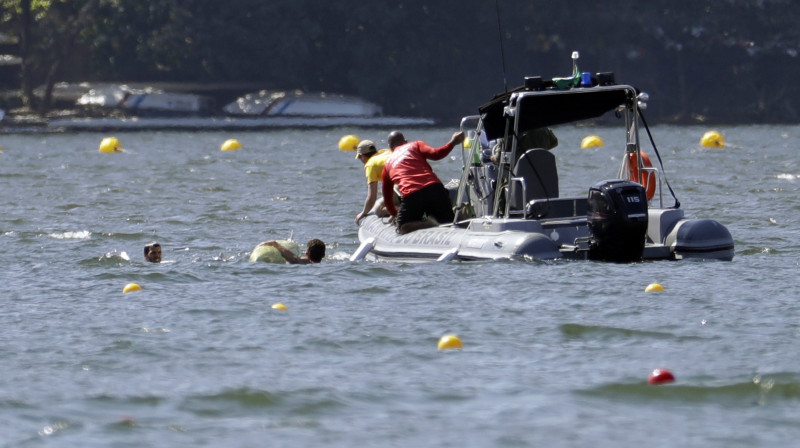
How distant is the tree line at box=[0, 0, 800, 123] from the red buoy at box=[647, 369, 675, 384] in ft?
190

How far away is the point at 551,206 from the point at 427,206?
151cm

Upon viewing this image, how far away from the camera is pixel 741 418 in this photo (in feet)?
31.1

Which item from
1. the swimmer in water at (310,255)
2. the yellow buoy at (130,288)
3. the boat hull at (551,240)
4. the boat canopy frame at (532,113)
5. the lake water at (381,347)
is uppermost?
the boat canopy frame at (532,113)

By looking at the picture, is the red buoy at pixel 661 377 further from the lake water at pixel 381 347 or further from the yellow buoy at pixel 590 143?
the yellow buoy at pixel 590 143

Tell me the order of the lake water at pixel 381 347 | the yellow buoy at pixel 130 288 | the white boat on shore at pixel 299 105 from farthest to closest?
the white boat on shore at pixel 299 105
the yellow buoy at pixel 130 288
the lake water at pixel 381 347

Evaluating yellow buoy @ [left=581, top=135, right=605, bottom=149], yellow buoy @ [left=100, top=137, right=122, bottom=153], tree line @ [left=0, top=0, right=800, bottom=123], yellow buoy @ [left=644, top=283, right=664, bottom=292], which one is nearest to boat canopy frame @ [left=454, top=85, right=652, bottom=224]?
yellow buoy @ [left=644, top=283, right=664, bottom=292]

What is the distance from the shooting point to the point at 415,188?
16.5 meters

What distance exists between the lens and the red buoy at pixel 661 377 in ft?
33.7

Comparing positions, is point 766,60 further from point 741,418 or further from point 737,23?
point 741,418

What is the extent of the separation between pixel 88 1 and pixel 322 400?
58.9 m

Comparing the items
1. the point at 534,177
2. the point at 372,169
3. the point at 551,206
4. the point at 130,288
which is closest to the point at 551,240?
the point at 551,206

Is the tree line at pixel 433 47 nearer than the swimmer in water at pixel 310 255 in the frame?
No

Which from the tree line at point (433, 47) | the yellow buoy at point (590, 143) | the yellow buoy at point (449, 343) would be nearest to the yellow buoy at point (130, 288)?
the yellow buoy at point (449, 343)

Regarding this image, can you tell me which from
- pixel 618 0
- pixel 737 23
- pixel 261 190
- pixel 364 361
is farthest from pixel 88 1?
pixel 364 361
